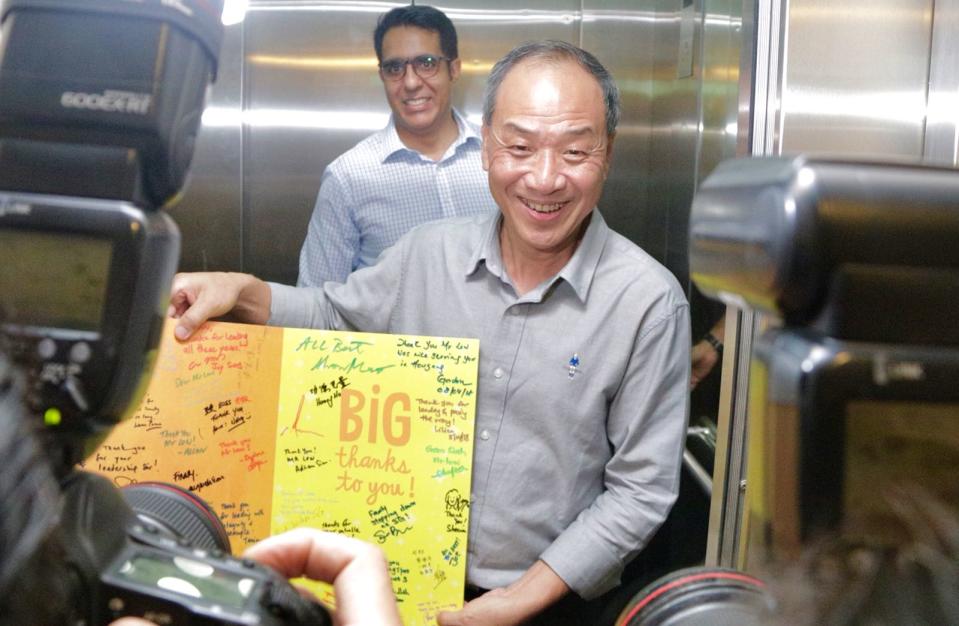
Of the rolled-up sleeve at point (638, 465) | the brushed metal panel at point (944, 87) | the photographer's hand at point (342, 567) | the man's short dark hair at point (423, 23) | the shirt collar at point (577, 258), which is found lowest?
the rolled-up sleeve at point (638, 465)

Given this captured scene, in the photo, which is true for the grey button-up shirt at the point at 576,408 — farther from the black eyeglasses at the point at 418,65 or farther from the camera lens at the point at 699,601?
the black eyeglasses at the point at 418,65

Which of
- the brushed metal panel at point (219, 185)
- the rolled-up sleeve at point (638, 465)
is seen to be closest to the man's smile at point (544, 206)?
the rolled-up sleeve at point (638, 465)

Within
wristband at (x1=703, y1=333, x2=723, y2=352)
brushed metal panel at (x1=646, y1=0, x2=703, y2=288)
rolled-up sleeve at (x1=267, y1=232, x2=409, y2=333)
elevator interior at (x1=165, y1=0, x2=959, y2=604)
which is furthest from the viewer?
brushed metal panel at (x1=646, y1=0, x2=703, y2=288)

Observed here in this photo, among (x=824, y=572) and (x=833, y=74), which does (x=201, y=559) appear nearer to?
(x=824, y=572)

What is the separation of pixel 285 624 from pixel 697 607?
1.22ft

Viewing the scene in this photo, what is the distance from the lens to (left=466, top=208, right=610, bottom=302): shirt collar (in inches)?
62.8

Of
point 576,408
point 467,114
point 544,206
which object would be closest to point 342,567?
point 576,408

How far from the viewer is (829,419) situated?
1.63 feet

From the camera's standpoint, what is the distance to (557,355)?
1583mm

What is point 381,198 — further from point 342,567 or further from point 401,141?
point 342,567

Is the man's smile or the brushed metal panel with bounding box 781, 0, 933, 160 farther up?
the brushed metal panel with bounding box 781, 0, 933, 160

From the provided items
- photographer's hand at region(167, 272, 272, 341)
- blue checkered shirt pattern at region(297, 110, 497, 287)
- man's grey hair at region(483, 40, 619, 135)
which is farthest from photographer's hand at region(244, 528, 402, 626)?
blue checkered shirt pattern at region(297, 110, 497, 287)

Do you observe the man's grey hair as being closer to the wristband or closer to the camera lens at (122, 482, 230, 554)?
the wristband

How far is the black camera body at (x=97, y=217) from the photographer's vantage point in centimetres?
65
